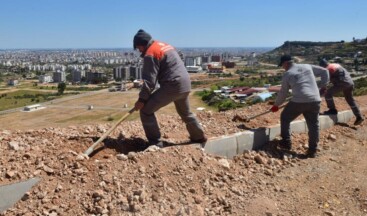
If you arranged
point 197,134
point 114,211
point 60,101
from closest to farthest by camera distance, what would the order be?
point 114,211 → point 197,134 → point 60,101

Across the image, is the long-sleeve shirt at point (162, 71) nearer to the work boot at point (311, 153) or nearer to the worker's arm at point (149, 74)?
the worker's arm at point (149, 74)

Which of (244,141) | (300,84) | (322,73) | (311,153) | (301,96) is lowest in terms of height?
(311,153)

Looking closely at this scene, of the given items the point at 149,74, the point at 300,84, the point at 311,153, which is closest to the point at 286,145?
the point at 311,153

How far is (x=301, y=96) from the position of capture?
18.9 ft

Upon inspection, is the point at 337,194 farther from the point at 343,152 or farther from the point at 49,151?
the point at 49,151

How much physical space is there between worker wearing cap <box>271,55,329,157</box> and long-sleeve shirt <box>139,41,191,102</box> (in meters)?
1.64

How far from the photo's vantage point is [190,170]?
15.4 ft

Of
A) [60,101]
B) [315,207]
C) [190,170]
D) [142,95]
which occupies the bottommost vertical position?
[60,101]

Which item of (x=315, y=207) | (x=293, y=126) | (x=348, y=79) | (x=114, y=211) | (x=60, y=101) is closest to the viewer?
(x=114, y=211)

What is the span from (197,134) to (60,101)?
6174 cm

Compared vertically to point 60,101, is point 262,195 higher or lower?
higher

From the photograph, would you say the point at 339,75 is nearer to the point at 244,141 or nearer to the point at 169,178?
the point at 244,141

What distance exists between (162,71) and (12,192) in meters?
2.04

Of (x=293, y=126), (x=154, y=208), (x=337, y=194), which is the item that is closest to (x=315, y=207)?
(x=337, y=194)
